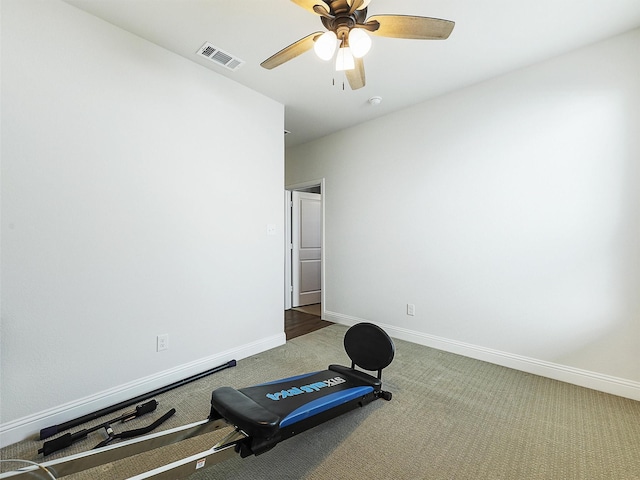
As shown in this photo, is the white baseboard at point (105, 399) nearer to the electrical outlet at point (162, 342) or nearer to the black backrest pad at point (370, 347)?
the electrical outlet at point (162, 342)

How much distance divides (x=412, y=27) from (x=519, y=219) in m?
1.96

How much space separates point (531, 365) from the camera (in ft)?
8.35

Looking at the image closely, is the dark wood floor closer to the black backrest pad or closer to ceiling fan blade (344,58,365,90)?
the black backrest pad

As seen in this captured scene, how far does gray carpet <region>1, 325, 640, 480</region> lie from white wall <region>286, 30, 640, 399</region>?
0.41 metres

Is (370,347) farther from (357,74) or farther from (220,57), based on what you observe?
(220,57)

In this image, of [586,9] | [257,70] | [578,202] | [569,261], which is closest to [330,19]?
[257,70]

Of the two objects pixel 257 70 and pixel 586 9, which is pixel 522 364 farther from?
pixel 257 70

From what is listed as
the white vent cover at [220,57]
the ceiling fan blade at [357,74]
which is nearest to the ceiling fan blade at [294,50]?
the ceiling fan blade at [357,74]

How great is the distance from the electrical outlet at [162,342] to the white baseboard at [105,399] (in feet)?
0.64

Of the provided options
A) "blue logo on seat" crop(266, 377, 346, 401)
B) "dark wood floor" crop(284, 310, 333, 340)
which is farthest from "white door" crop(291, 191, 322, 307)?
"blue logo on seat" crop(266, 377, 346, 401)

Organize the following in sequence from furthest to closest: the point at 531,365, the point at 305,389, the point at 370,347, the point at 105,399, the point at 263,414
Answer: the point at 531,365 → the point at 370,347 → the point at 105,399 → the point at 305,389 → the point at 263,414

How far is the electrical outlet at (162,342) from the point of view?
2279 millimetres

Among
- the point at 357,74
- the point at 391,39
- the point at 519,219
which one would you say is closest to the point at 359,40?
the point at 357,74

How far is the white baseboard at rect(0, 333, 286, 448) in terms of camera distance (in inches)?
66.4
